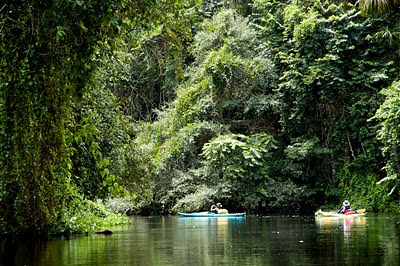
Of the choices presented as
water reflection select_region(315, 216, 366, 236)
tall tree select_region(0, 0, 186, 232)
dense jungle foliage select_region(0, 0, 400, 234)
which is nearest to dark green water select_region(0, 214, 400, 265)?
tall tree select_region(0, 0, 186, 232)

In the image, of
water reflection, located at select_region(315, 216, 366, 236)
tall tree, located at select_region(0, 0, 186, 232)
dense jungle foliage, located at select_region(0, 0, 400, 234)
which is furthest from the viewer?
dense jungle foliage, located at select_region(0, 0, 400, 234)

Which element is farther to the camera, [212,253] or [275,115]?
[275,115]

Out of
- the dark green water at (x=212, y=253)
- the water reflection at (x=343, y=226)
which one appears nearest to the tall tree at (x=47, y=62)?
the dark green water at (x=212, y=253)

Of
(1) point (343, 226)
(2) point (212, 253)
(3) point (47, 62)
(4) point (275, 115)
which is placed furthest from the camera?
(4) point (275, 115)

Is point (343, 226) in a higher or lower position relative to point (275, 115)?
lower

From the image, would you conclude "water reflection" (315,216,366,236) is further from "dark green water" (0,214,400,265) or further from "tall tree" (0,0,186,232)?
"tall tree" (0,0,186,232)

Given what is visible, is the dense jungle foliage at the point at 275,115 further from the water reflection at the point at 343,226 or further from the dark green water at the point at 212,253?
the dark green water at the point at 212,253

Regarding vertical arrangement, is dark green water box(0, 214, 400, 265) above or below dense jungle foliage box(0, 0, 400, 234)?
below

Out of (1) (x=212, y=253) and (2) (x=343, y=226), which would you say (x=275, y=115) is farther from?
(1) (x=212, y=253)

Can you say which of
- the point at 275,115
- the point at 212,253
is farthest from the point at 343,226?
the point at 275,115

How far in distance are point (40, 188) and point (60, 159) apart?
1306mm

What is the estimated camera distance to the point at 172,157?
97.1 feet

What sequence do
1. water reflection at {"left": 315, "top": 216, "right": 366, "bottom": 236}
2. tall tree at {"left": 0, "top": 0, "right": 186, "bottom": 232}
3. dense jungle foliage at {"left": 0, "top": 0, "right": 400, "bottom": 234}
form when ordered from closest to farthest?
1. tall tree at {"left": 0, "top": 0, "right": 186, "bottom": 232}
2. water reflection at {"left": 315, "top": 216, "right": 366, "bottom": 236}
3. dense jungle foliage at {"left": 0, "top": 0, "right": 400, "bottom": 234}

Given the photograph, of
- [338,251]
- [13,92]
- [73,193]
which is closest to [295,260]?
[338,251]
